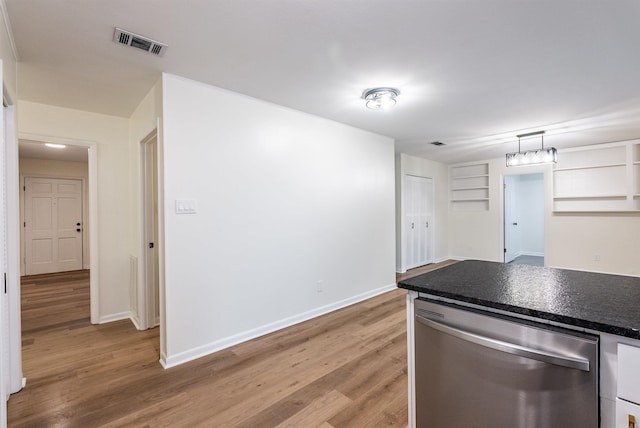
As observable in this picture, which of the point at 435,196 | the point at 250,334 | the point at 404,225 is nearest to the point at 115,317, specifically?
the point at 250,334

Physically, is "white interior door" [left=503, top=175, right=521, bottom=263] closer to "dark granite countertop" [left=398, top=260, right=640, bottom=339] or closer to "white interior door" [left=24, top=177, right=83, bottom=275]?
"dark granite countertop" [left=398, top=260, right=640, bottom=339]

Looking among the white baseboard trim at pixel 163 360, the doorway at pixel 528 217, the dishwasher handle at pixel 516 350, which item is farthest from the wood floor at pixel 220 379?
the doorway at pixel 528 217

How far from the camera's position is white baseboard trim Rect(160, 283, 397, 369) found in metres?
2.41

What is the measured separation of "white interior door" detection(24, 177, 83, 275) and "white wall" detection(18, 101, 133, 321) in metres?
3.78

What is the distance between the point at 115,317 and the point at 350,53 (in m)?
3.78

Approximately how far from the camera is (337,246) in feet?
12.2

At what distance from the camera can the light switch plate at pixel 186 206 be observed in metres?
2.42

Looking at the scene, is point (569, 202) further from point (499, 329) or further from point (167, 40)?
point (167, 40)

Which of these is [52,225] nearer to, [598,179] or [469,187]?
[469,187]

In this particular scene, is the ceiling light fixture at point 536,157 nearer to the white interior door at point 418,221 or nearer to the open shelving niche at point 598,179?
Answer: the open shelving niche at point 598,179

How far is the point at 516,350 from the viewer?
1.08 m

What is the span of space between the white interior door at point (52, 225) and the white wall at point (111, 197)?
3.78 meters

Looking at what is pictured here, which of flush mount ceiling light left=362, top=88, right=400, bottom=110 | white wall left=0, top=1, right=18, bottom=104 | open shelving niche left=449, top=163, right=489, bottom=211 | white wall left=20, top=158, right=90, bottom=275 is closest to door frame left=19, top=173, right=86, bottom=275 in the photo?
white wall left=20, top=158, right=90, bottom=275

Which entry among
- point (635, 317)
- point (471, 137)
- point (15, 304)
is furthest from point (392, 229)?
point (15, 304)
